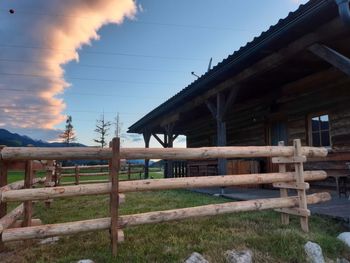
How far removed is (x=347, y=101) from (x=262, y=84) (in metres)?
2.40

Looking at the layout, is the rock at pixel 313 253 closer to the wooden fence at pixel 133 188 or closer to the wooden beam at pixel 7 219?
the wooden fence at pixel 133 188

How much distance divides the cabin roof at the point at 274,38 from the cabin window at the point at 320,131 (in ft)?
8.63

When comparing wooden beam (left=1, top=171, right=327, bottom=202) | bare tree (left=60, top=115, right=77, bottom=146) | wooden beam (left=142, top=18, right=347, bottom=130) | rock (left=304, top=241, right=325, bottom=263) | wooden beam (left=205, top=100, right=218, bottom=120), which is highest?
bare tree (left=60, top=115, right=77, bottom=146)

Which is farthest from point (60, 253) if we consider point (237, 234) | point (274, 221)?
point (274, 221)

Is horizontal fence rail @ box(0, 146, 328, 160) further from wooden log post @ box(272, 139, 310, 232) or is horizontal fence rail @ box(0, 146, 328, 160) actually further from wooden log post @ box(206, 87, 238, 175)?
wooden log post @ box(206, 87, 238, 175)

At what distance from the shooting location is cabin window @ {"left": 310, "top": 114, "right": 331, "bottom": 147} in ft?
24.1

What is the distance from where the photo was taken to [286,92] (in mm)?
8508

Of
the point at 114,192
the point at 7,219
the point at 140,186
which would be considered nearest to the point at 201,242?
the point at 140,186

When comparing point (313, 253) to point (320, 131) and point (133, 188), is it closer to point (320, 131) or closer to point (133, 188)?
point (133, 188)

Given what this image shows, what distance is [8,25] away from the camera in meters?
16.0

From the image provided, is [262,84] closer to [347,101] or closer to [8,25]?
[347,101]

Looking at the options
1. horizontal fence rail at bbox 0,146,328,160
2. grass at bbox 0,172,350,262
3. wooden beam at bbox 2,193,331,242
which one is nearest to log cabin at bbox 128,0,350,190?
horizontal fence rail at bbox 0,146,328,160

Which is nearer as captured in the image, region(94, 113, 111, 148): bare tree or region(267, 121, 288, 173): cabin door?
region(267, 121, 288, 173): cabin door

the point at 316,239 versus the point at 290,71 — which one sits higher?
the point at 290,71
